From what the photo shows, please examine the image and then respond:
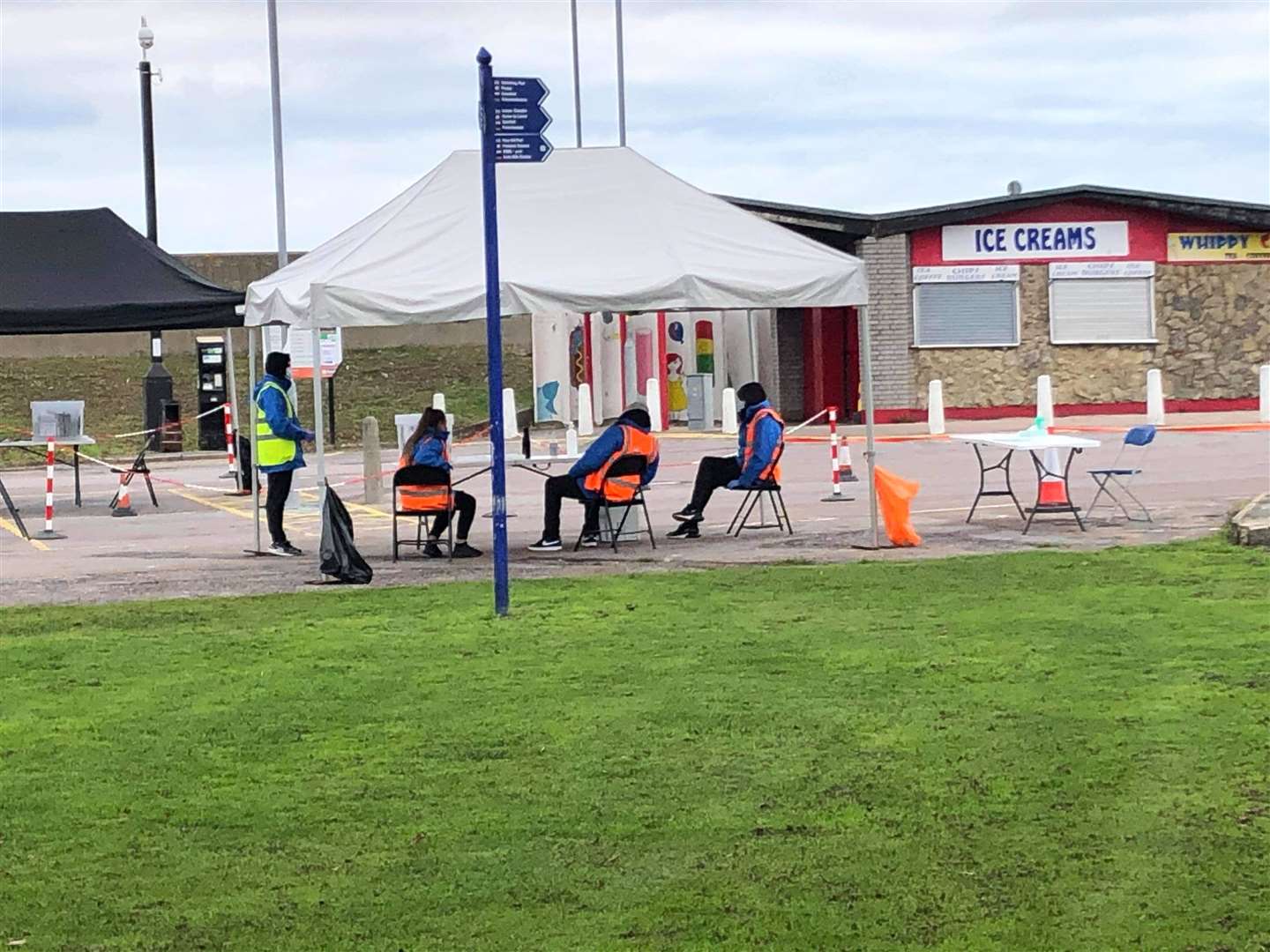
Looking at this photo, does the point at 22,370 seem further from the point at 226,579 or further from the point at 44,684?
the point at 44,684

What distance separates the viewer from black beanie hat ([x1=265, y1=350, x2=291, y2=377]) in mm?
17641

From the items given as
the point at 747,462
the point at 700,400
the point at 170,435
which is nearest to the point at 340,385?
the point at 170,435

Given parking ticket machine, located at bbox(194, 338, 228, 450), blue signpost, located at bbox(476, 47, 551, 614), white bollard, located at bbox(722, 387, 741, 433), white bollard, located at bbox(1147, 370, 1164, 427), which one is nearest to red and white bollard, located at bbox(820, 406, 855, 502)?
blue signpost, located at bbox(476, 47, 551, 614)

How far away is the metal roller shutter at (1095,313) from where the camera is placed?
128ft

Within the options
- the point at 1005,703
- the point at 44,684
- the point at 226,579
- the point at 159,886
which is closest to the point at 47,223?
the point at 226,579

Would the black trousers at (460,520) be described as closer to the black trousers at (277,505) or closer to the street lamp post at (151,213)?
the black trousers at (277,505)

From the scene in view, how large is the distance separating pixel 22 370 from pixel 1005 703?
147 feet

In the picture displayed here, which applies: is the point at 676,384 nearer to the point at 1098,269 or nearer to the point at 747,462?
the point at 1098,269

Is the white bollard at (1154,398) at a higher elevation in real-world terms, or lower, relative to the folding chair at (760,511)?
higher

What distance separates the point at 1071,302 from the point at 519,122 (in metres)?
28.2

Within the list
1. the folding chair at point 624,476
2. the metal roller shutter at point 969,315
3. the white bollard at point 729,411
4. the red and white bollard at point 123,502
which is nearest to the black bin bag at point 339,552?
the folding chair at point 624,476

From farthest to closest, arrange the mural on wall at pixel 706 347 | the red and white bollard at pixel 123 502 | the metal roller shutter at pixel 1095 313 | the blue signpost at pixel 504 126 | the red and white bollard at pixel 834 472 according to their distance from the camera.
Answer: the mural on wall at pixel 706 347
the metal roller shutter at pixel 1095 313
the red and white bollard at pixel 123 502
the red and white bollard at pixel 834 472
the blue signpost at pixel 504 126

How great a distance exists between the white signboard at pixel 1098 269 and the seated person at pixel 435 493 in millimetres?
23843

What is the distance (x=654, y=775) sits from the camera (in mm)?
8055
